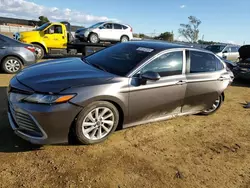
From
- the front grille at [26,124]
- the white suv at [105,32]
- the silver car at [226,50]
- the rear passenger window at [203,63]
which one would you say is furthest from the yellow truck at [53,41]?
the front grille at [26,124]

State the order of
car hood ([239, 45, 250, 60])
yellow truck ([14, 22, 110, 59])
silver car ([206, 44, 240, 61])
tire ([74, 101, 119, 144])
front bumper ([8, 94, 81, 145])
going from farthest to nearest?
1. silver car ([206, 44, 240, 61])
2. yellow truck ([14, 22, 110, 59])
3. car hood ([239, 45, 250, 60])
4. tire ([74, 101, 119, 144])
5. front bumper ([8, 94, 81, 145])

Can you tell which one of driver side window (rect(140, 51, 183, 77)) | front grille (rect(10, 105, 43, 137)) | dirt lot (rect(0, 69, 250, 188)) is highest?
driver side window (rect(140, 51, 183, 77))

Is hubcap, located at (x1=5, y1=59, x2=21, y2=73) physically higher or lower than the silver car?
lower

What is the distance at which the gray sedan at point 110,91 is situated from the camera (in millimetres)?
3068

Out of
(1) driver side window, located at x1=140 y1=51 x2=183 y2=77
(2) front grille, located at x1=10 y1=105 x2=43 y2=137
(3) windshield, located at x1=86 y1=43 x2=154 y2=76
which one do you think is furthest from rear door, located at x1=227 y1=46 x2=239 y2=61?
(2) front grille, located at x1=10 y1=105 x2=43 y2=137

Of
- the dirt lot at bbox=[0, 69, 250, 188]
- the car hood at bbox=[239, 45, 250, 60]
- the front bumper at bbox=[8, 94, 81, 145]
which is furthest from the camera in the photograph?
the car hood at bbox=[239, 45, 250, 60]

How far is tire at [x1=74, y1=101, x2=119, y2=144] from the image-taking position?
130 inches

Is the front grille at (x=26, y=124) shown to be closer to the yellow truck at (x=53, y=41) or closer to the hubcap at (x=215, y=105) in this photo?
the hubcap at (x=215, y=105)

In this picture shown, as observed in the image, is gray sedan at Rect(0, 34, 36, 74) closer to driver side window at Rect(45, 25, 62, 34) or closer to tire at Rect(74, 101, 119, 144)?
driver side window at Rect(45, 25, 62, 34)

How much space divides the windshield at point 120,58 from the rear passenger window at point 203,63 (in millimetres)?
920

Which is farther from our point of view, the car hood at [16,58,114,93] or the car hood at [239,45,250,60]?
the car hood at [239,45,250,60]

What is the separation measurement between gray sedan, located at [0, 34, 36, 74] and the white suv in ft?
22.5

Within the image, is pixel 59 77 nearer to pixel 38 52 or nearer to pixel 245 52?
pixel 245 52

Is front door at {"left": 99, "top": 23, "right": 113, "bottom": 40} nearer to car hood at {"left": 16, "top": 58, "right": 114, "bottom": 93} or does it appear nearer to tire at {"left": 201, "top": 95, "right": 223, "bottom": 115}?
tire at {"left": 201, "top": 95, "right": 223, "bottom": 115}
